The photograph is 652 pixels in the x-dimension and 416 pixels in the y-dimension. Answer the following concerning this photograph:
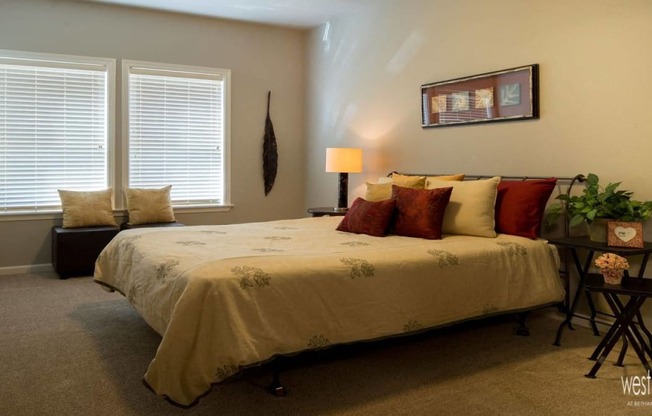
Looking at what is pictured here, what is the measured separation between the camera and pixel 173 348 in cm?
209

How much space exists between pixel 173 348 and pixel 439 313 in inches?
56.4

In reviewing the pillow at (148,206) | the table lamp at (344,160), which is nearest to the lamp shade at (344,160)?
the table lamp at (344,160)

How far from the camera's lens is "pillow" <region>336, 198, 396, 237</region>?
3.50 m

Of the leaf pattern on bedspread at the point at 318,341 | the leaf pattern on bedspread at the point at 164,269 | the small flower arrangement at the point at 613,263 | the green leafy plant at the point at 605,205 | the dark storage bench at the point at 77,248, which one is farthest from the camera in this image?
the dark storage bench at the point at 77,248

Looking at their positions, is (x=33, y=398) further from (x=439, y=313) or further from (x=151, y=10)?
(x=151, y=10)

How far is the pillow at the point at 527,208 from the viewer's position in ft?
11.2

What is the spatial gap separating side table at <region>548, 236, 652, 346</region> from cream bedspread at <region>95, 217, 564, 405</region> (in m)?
0.14

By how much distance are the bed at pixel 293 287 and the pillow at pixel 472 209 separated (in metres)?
0.08

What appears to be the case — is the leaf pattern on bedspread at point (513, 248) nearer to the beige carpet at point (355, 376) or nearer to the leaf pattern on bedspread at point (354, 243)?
the beige carpet at point (355, 376)

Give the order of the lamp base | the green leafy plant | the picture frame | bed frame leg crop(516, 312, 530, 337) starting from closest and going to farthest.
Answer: the green leafy plant → bed frame leg crop(516, 312, 530, 337) → the picture frame → the lamp base

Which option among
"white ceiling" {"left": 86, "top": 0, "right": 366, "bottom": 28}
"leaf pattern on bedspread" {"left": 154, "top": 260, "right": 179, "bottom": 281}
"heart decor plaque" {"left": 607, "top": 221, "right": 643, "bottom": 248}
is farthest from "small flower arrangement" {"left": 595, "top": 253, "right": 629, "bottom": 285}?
"white ceiling" {"left": 86, "top": 0, "right": 366, "bottom": 28}

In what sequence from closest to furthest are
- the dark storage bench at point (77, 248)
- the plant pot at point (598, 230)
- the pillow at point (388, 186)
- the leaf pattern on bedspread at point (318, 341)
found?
the leaf pattern on bedspread at point (318, 341)
the plant pot at point (598, 230)
the pillow at point (388, 186)
the dark storage bench at point (77, 248)

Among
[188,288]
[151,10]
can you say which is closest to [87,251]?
[151,10]

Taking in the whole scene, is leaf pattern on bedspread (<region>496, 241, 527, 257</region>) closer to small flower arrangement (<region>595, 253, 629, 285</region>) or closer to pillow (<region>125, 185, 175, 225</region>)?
small flower arrangement (<region>595, 253, 629, 285</region>)
